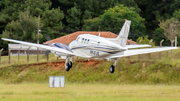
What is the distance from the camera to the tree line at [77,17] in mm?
131125

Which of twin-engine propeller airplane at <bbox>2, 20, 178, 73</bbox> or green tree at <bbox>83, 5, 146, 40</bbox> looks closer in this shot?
twin-engine propeller airplane at <bbox>2, 20, 178, 73</bbox>

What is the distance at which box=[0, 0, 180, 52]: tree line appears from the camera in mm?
131125

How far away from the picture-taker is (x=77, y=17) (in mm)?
161625

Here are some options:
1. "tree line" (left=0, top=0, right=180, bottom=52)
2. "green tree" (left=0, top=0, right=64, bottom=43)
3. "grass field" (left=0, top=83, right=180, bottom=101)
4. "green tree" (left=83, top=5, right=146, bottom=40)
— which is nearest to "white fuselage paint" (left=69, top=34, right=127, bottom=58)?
"grass field" (left=0, top=83, right=180, bottom=101)

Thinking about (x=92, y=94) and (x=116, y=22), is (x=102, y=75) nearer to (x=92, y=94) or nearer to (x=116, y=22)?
(x=92, y=94)

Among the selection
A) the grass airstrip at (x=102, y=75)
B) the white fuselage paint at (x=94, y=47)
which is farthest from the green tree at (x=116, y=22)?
the white fuselage paint at (x=94, y=47)

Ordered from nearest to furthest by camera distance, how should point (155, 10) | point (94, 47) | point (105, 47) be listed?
point (105, 47) < point (94, 47) < point (155, 10)

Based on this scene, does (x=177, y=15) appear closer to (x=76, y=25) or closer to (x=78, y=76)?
(x=76, y=25)

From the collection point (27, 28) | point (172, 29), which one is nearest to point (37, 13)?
point (27, 28)

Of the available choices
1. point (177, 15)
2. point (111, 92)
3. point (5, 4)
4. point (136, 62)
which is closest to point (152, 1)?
point (177, 15)

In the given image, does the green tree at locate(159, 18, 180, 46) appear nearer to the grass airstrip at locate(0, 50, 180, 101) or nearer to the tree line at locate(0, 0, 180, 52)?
the tree line at locate(0, 0, 180, 52)

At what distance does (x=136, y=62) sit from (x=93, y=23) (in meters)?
76.1

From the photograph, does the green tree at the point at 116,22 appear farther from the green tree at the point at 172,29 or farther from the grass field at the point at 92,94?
the grass field at the point at 92,94

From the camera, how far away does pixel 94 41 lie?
46969 mm
